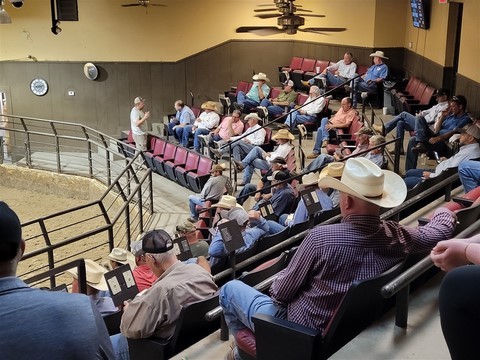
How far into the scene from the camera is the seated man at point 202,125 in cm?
1249

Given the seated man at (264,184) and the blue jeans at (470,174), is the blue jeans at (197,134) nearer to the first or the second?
the seated man at (264,184)

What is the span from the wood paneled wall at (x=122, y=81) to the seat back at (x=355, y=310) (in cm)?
1423

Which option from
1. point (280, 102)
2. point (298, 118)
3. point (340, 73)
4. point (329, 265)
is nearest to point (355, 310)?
point (329, 265)

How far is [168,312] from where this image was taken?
3.56 meters

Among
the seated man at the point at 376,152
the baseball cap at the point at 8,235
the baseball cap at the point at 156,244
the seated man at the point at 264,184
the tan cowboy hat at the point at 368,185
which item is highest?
the baseball cap at the point at 8,235

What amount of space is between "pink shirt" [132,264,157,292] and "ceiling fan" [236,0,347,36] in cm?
1049

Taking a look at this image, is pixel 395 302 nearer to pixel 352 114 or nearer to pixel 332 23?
pixel 352 114

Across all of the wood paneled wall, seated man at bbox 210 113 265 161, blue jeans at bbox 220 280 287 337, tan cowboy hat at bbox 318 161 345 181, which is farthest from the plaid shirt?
the wood paneled wall

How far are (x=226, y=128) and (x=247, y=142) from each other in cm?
87

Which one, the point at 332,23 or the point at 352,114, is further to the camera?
the point at 332,23

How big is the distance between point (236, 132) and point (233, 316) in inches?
334

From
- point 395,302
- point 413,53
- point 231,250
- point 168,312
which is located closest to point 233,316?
point 168,312

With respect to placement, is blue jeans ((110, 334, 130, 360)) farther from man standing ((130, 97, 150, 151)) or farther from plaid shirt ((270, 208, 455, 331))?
man standing ((130, 97, 150, 151))

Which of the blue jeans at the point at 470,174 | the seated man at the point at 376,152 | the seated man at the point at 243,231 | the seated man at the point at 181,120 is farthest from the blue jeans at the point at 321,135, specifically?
the blue jeans at the point at 470,174
